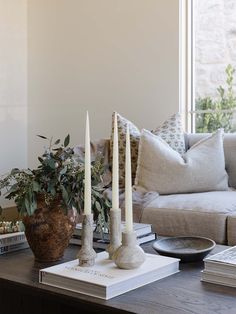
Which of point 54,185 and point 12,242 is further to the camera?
point 12,242

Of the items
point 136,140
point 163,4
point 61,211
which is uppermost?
point 163,4

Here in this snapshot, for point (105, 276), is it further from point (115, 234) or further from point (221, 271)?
point (221, 271)

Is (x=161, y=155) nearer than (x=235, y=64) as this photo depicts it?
Yes

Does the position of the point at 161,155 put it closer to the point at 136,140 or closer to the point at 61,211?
the point at 136,140

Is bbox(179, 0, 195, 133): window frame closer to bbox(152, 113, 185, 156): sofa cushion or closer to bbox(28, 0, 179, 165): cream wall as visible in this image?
bbox(28, 0, 179, 165): cream wall

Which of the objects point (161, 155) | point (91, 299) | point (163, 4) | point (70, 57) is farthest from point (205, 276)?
point (70, 57)

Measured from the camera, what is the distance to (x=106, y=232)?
1737 mm

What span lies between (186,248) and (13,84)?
11.2 ft

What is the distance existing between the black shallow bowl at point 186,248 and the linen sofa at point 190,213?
82 cm

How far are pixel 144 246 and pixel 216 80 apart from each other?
2.32 m

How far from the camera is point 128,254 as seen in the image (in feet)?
4.28

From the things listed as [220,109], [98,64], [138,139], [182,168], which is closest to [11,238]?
[182,168]

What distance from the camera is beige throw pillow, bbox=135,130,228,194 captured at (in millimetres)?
2951

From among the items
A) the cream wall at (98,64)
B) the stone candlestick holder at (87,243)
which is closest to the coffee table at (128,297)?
the stone candlestick holder at (87,243)
